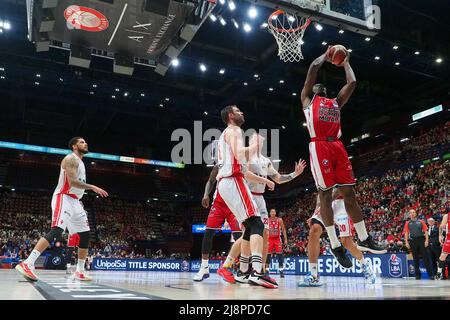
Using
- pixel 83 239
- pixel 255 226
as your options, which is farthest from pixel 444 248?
pixel 83 239

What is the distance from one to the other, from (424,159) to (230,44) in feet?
41.9

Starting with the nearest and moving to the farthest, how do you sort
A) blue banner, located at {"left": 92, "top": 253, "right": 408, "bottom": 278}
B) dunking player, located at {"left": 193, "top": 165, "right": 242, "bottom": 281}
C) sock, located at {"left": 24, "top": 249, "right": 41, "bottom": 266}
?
sock, located at {"left": 24, "top": 249, "right": 41, "bottom": 266} < dunking player, located at {"left": 193, "top": 165, "right": 242, "bottom": 281} < blue banner, located at {"left": 92, "top": 253, "right": 408, "bottom": 278}

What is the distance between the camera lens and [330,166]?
14.9 ft

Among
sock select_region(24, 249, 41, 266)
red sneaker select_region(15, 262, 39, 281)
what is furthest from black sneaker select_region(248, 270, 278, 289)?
sock select_region(24, 249, 41, 266)

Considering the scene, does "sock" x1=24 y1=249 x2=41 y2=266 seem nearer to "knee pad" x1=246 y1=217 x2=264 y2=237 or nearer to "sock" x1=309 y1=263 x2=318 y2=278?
"knee pad" x1=246 y1=217 x2=264 y2=237

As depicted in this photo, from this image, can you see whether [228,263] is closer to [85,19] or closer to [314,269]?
[314,269]

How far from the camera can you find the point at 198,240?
32.2 metres

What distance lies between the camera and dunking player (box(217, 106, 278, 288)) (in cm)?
464

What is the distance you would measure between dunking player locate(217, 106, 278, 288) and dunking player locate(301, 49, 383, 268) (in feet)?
2.57

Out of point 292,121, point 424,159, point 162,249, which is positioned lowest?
point 162,249

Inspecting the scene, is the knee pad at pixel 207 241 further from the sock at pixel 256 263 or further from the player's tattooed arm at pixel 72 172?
the player's tattooed arm at pixel 72 172

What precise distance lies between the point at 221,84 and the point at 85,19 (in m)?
17.3
